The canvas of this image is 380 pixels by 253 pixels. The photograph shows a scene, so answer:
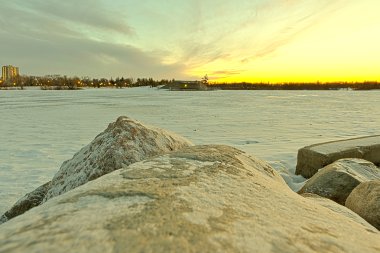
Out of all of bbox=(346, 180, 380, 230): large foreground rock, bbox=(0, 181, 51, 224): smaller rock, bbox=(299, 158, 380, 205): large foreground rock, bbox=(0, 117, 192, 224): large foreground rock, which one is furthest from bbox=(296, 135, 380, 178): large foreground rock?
bbox=(0, 181, 51, 224): smaller rock

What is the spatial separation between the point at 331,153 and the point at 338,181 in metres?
1.36

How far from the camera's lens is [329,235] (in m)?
1.33

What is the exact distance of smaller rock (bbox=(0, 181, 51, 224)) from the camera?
3.06 metres

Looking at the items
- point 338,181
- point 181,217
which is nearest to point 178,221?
point 181,217

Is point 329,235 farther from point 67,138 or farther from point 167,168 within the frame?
point 67,138

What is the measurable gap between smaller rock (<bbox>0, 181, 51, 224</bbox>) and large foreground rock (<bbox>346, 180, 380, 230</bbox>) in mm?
2985

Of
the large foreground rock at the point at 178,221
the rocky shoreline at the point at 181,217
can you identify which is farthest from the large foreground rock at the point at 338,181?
the large foreground rock at the point at 178,221

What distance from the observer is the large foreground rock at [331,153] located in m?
4.79

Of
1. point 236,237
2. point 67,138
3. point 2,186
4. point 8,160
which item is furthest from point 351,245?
point 67,138

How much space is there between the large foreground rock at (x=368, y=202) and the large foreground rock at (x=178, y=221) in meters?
1.22

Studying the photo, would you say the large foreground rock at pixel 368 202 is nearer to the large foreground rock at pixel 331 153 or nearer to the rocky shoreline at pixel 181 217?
the rocky shoreline at pixel 181 217

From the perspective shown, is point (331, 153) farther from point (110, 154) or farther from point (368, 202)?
point (110, 154)

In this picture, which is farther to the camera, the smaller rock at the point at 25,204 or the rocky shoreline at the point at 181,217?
the smaller rock at the point at 25,204

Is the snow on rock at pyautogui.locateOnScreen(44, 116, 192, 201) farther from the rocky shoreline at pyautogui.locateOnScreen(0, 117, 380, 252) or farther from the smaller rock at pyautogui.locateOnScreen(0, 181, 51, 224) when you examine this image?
the rocky shoreline at pyautogui.locateOnScreen(0, 117, 380, 252)
